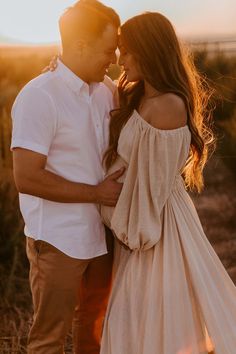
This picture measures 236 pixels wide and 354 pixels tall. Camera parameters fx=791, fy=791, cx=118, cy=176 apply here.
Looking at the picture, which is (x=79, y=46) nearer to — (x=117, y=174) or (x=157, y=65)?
(x=157, y=65)

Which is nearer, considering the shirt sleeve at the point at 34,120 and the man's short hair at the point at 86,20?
the shirt sleeve at the point at 34,120

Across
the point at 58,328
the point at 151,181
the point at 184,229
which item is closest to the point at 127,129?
the point at 151,181

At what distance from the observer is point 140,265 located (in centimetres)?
321

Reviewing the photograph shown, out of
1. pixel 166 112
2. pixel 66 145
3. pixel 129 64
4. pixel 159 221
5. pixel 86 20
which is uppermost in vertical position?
pixel 86 20

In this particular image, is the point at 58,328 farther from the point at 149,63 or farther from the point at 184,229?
the point at 149,63

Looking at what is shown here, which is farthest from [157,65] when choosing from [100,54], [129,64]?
[100,54]

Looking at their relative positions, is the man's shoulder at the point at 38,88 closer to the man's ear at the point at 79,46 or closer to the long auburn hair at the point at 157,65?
the man's ear at the point at 79,46

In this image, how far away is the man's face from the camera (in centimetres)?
309

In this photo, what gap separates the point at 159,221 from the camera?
311 cm

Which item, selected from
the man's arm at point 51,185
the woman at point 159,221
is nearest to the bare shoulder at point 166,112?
the woman at point 159,221

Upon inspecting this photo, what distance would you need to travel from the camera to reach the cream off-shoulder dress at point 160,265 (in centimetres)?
304

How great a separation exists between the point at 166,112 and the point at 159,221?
0.43 m

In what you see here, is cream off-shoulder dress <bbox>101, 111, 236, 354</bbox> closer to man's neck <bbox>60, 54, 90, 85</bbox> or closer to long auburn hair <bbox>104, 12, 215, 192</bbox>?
long auburn hair <bbox>104, 12, 215, 192</bbox>

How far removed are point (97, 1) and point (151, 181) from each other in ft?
2.47
